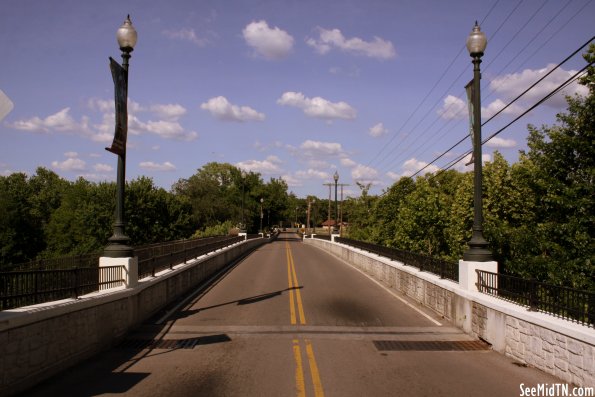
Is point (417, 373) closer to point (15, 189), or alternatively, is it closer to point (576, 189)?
point (576, 189)

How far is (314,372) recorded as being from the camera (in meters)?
7.66

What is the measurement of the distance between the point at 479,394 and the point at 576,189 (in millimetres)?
13117

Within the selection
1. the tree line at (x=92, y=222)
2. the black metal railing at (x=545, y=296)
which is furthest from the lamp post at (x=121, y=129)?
the tree line at (x=92, y=222)

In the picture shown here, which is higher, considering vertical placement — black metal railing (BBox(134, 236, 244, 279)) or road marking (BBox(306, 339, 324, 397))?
black metal railing (BBox(134, 236, 244, 279))

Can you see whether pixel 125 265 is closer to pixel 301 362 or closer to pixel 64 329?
pixel 64 329

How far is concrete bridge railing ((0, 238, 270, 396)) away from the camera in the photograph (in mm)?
6484

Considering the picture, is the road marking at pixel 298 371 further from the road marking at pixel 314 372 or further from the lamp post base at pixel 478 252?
the lamp post base at pixel 478 252

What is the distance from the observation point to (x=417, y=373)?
7.75 m

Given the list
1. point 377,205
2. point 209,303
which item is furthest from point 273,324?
point 377,205

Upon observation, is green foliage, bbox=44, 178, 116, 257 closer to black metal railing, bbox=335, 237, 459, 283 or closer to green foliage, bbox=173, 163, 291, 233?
green foliage, bbox=173, 163, 291, 233

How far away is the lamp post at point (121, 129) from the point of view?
11.1 meters

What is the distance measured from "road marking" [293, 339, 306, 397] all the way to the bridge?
15mm

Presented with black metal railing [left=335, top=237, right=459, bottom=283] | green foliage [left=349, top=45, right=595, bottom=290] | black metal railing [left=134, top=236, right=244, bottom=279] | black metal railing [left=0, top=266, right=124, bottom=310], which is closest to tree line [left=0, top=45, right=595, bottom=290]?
green foliage [left=349, top=45, right=595, bottom=290]

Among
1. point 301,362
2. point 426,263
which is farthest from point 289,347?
point 426,263
